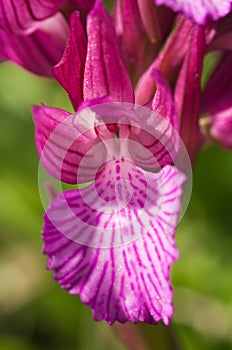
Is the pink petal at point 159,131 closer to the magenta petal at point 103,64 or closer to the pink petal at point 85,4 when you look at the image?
the magenta petal at point 103,64

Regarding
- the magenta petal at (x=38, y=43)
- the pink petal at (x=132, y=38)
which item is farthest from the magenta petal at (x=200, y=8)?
the magenta petal at (x=38, y=43)

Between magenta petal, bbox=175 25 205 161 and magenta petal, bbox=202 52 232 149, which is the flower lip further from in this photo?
magenta petal, bbox=202 52 232 149

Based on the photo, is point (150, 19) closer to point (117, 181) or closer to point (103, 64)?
point (103, 64)

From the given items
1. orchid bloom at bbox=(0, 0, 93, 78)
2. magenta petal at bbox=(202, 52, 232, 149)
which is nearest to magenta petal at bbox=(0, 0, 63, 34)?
orchid bloom at bbox=(0, 0, 93, 78)

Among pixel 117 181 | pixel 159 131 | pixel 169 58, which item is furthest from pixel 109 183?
pixel 169 58

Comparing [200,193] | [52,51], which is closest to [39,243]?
[200,193]

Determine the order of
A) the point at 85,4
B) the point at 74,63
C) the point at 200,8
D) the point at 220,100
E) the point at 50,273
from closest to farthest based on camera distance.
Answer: the point at 200,8 → the point at 74,63 → the point at 85,4 → the point at 220,100 → the point at 50,273
